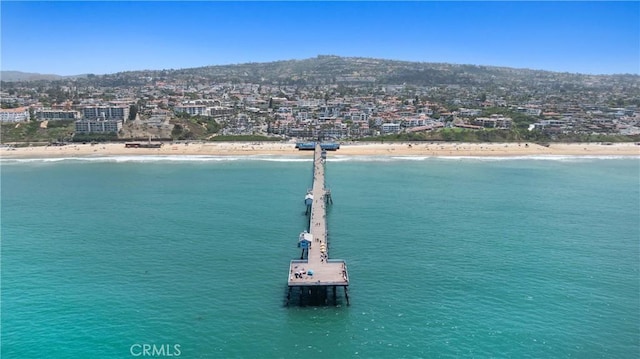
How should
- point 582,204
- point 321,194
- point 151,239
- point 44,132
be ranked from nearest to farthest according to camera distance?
1. point 151,239
2. point 321,194
3. point 582,204
4. point 44,132

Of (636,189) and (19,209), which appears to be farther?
(636,189)

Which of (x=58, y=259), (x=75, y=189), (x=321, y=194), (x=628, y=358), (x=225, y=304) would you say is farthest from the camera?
(x=75, y=189)

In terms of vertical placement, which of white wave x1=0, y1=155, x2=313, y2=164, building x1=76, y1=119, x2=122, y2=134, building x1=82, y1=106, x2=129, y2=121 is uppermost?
building x1=82, y1=106, x2=129, y2=121

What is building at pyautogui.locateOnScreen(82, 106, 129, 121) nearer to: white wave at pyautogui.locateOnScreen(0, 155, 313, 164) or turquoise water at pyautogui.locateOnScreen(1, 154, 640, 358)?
white wave at pyautogui.locateOnScreen(0, 155, 313, 164)

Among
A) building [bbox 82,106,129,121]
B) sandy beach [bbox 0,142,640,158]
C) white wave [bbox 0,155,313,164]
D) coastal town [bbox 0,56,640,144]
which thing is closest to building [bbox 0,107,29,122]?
coastal town [bbox 0,56,640,144]

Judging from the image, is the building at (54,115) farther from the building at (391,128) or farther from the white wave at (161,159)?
the building at (391,128)

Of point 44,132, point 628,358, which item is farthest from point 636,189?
point 44,132

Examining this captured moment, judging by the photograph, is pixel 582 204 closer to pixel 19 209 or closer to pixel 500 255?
pixel 500 255
